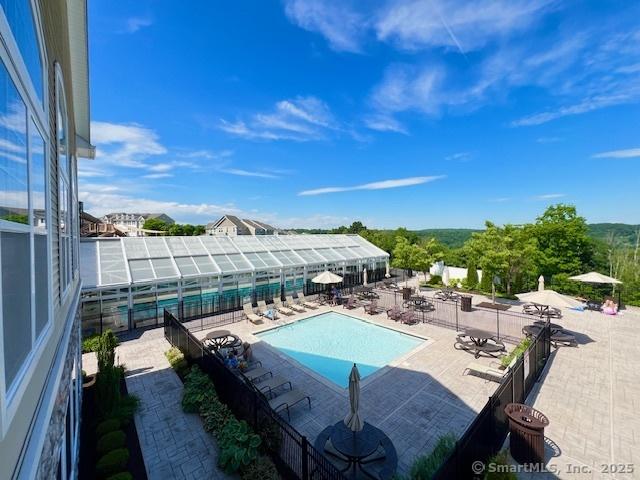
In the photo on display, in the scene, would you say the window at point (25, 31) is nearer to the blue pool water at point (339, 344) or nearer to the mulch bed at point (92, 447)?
the mulch bed at point (92, 447)

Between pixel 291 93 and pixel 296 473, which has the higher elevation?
pixel 291 93

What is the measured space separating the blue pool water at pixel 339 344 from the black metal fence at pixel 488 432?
4.42 meters

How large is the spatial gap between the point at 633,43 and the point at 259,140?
82.8 feet

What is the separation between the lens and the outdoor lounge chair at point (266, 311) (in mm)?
15984

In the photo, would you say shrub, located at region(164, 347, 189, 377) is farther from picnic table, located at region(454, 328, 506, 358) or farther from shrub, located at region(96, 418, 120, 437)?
picnic table, located at region(454, 328, 506, 358)

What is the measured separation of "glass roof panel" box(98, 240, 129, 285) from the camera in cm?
1374

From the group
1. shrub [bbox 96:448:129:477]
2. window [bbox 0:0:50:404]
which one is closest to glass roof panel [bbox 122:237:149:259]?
shrub [bbox 96:448:129:477]

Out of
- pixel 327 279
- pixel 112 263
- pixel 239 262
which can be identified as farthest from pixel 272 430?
pixel 112 263

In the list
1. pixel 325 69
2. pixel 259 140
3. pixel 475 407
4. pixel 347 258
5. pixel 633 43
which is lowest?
pixel 475 407

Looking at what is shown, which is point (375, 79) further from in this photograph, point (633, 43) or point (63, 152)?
point (63, 152)

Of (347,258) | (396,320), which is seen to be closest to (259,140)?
(347,258)

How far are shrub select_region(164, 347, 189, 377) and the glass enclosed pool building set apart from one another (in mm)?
4231

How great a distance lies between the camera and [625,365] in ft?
34.0

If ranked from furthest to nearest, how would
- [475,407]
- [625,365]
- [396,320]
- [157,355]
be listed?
[396,320], [157,355], [625,365], [475,407]
